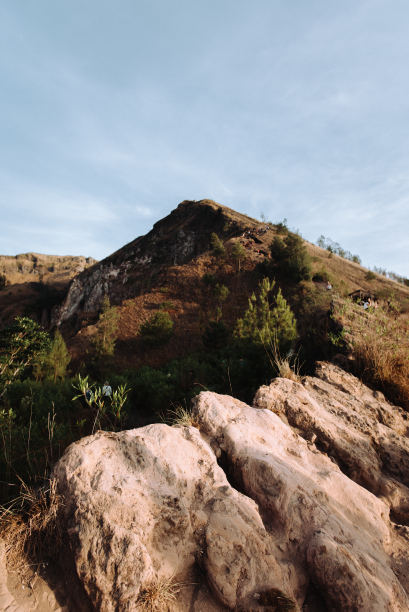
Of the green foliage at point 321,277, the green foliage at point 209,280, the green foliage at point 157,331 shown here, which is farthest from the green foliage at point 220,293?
the green foliage at point 321,277

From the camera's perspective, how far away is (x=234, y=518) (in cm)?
159

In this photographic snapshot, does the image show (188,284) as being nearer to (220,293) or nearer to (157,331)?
(220,293)

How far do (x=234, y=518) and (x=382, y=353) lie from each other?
139 inches

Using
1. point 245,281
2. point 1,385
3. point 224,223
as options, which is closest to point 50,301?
point 224,223

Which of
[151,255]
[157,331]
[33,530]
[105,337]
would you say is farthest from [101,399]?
[151,255]

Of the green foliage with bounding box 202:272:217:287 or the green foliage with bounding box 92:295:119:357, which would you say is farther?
the green foliage with bounding box 202:272:217:287

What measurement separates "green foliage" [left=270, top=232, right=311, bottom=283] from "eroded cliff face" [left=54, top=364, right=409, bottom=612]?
2171 cm

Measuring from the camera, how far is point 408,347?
412 centimetres

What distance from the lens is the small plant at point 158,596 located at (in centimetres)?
124

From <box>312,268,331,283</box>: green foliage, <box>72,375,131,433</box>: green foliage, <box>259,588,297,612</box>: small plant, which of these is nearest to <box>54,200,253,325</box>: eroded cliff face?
<box>312,268,331,283</box>: green foliage

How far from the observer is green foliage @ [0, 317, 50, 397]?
7148mm

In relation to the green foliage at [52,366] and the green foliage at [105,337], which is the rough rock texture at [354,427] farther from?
the green foliage at [105,337]

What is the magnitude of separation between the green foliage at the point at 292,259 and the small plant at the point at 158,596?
76.6ft

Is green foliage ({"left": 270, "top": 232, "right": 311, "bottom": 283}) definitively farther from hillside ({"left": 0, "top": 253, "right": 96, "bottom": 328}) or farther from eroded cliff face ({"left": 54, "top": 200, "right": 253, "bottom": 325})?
hillside ({"left": 0, "top": 253, "right": 96, "bottom": 328})
